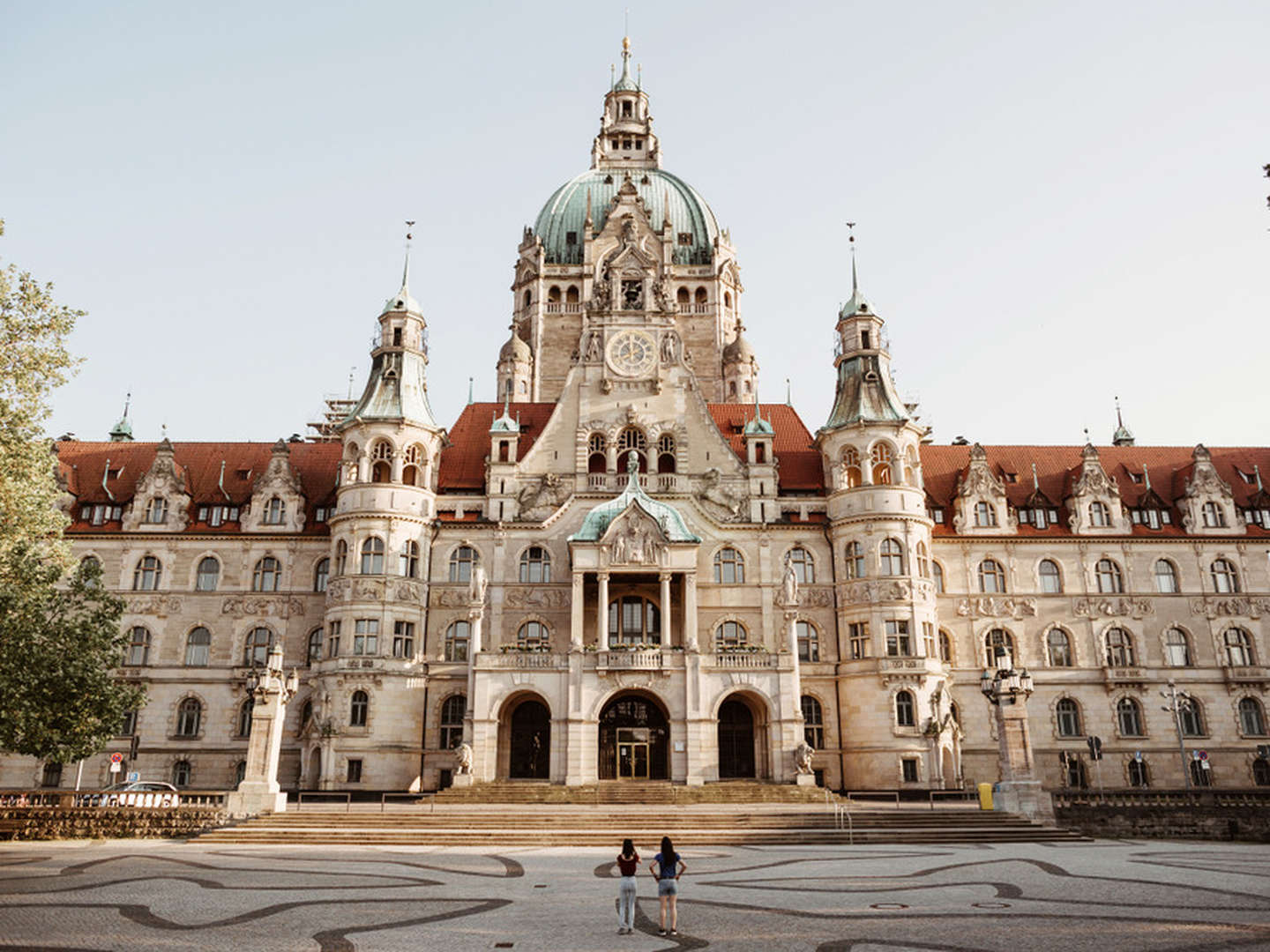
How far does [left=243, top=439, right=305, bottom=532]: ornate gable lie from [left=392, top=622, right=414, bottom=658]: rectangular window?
871 cm

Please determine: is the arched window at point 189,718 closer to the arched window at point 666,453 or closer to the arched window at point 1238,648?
the arched window at point 666,453

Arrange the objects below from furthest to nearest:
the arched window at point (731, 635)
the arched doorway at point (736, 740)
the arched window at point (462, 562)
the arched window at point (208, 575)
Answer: the arched window at point (208, 575) → the arched window at point (462, 562) → the arched window at point (731, 635) → the arched doorway at point (736, 740)

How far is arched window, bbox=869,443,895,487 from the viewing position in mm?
49688

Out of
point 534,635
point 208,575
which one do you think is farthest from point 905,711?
point 208,575

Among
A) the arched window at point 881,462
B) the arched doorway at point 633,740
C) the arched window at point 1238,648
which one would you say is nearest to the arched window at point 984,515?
the arched window at point 881,462

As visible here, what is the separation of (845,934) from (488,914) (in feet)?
21.0

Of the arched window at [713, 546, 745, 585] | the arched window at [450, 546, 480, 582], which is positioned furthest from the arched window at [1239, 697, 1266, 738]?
the arched window at [450, 546, 480, 582]

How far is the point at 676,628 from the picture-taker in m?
47.1

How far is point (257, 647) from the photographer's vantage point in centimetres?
4903

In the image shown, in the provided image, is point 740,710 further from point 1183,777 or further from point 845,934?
point 845,934

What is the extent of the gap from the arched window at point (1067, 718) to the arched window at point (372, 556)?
34.8m

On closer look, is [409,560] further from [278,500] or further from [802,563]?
[802,563]

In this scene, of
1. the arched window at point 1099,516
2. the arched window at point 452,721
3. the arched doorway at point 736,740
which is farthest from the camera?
the arched window at point 1099,516

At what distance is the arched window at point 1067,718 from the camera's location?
4816cm
